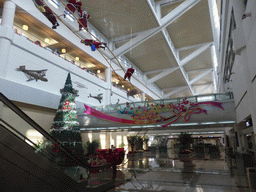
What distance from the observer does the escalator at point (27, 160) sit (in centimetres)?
276

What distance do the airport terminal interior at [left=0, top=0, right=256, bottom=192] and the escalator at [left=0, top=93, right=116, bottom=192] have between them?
2 cm

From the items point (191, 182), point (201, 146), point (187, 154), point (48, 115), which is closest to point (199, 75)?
point (201, 146)

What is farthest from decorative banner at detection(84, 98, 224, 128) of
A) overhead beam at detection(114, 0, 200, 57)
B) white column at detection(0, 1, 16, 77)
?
overhead beam at detection(114, 0, 200, 57)

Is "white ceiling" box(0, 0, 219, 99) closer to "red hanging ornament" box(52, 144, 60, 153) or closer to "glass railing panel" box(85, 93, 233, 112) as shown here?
"red hanging ornament" box(52, 144, 60, 153)

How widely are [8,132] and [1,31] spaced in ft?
30.4

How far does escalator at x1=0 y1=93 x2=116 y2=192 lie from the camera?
276 cm

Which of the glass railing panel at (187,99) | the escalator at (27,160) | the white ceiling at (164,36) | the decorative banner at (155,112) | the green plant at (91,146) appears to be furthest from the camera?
the green plant at (91,146)

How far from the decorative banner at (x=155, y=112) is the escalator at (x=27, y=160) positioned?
837cm

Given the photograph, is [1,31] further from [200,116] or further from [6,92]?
[200,116]

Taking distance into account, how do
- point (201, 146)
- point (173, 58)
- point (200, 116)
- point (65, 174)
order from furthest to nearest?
point (173, 58) → point (201, 146) → point (200, 116) → point (65, 174)

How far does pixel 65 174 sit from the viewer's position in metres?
3.68

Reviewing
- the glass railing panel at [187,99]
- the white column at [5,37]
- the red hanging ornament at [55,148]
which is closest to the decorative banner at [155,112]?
the glass railing panel at [187,99]

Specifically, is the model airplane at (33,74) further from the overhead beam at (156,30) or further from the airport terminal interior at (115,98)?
the overhead beam at (156,30)

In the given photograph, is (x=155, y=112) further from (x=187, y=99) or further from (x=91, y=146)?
(x=91, y=146)
